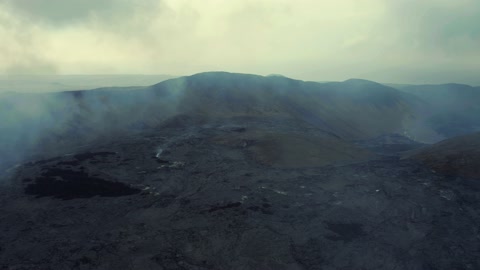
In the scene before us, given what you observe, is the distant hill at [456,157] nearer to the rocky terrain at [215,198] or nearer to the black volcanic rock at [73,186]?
the rocky terrain at [215,198]

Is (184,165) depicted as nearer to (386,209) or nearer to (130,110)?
(386,209)

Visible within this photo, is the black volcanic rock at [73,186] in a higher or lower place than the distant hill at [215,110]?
lower

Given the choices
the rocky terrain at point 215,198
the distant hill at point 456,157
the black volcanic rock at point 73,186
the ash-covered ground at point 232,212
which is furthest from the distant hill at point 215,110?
the distant hill at point 456,157

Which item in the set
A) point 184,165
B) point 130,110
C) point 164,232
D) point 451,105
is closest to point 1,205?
point 164,232

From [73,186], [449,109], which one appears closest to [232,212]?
[73,186]

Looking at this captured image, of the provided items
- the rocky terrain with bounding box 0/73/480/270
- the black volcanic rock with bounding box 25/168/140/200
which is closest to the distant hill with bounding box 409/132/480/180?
the rocky terrain with bounding box 0/73/480/270

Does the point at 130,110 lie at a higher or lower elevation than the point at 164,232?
higher

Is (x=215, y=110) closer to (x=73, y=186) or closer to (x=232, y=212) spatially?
(x=73, y=186)
